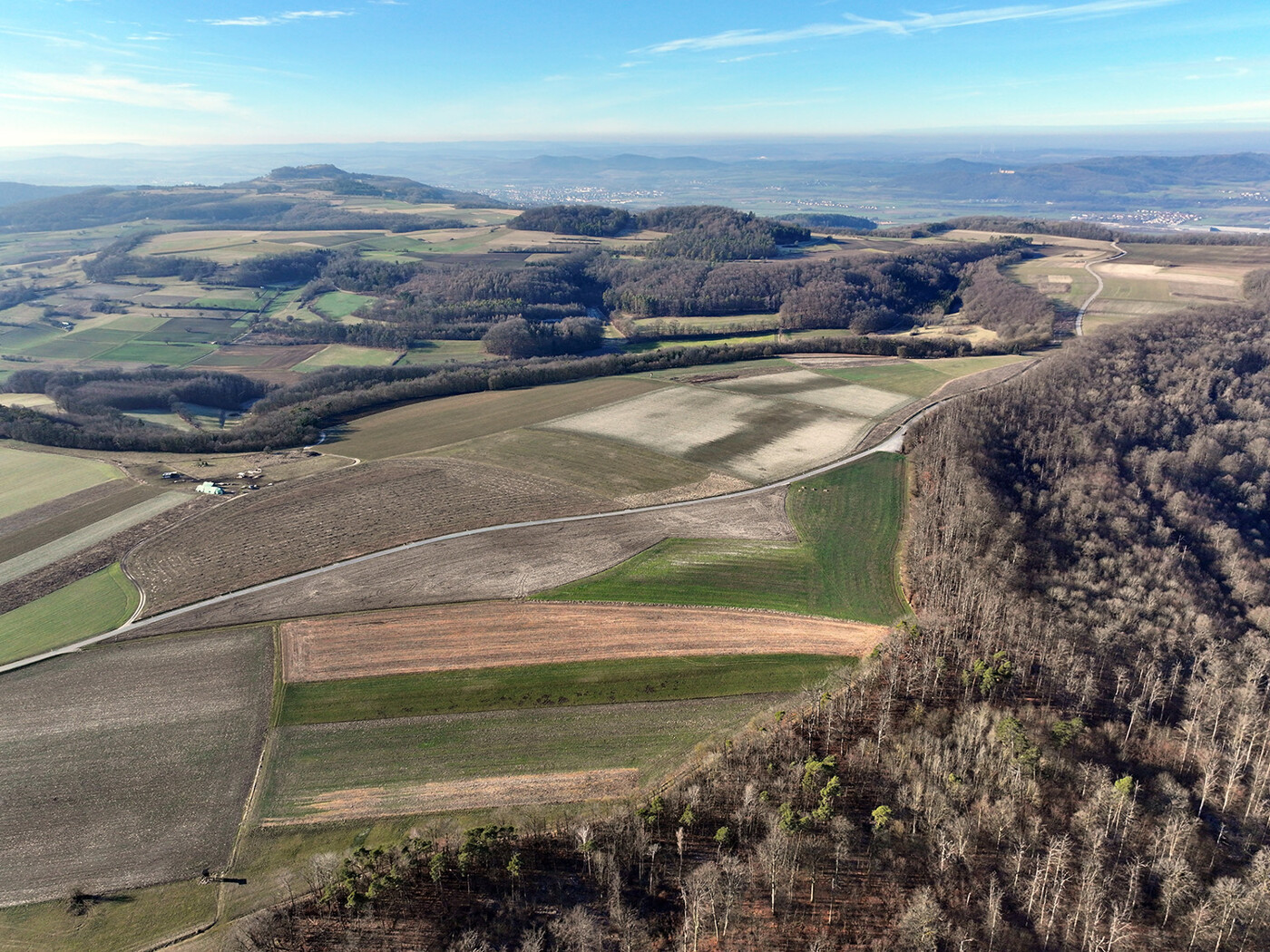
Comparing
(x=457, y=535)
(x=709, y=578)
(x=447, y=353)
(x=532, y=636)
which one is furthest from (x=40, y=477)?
(x=447, y=353)

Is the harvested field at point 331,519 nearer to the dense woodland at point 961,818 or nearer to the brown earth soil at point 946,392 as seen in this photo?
the dense woodland at point 961,818

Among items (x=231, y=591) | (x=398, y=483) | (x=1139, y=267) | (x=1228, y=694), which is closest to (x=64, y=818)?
(x=231, y=591)

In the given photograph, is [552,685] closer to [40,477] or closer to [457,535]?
[457,535]

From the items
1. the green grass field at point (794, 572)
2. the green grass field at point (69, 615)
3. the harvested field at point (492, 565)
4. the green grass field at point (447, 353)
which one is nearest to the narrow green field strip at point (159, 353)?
the green grass field at point (447, 353)

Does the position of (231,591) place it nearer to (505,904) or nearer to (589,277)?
(505,904)

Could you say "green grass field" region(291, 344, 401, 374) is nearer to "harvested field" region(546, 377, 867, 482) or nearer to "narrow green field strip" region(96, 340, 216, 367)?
"narrow green field strip" region(96, 340, 216, 367)

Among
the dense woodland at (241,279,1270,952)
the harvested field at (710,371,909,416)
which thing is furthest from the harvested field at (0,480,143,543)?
the harvested field at (710,371,909,416)
